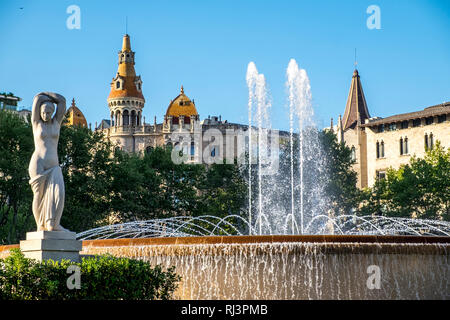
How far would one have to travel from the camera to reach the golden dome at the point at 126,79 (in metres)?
95.4

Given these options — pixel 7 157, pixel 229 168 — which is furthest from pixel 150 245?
pixel 229 168

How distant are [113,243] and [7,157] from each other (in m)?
22.2

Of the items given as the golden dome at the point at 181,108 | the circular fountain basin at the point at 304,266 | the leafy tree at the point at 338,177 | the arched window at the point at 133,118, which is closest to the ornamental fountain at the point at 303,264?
the circular fountain basin at the point at 304,266

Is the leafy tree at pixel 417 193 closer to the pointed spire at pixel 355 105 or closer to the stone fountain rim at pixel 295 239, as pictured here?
the stone fountain rim at pixel 295 239

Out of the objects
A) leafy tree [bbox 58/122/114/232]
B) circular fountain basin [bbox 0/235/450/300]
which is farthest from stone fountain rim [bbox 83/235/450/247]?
leafy tree [bbox 58/122/114/232]

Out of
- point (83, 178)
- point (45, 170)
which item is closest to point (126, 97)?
point (83, 178)

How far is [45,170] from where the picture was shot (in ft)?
42.3

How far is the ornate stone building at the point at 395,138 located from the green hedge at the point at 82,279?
52.7 meters

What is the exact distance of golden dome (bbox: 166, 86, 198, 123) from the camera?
312ft

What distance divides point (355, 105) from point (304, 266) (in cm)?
7937

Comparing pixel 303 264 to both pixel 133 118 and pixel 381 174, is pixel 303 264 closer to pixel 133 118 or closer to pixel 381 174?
pixel 381 174

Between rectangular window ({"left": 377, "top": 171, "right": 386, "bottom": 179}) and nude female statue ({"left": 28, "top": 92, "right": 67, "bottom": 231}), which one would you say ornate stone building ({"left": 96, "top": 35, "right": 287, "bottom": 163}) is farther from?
nude female statue ({"left": 28, "top": 92, "right": 67, "bottom": 231})

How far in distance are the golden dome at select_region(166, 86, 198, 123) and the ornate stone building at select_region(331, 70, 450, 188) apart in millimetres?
25176
